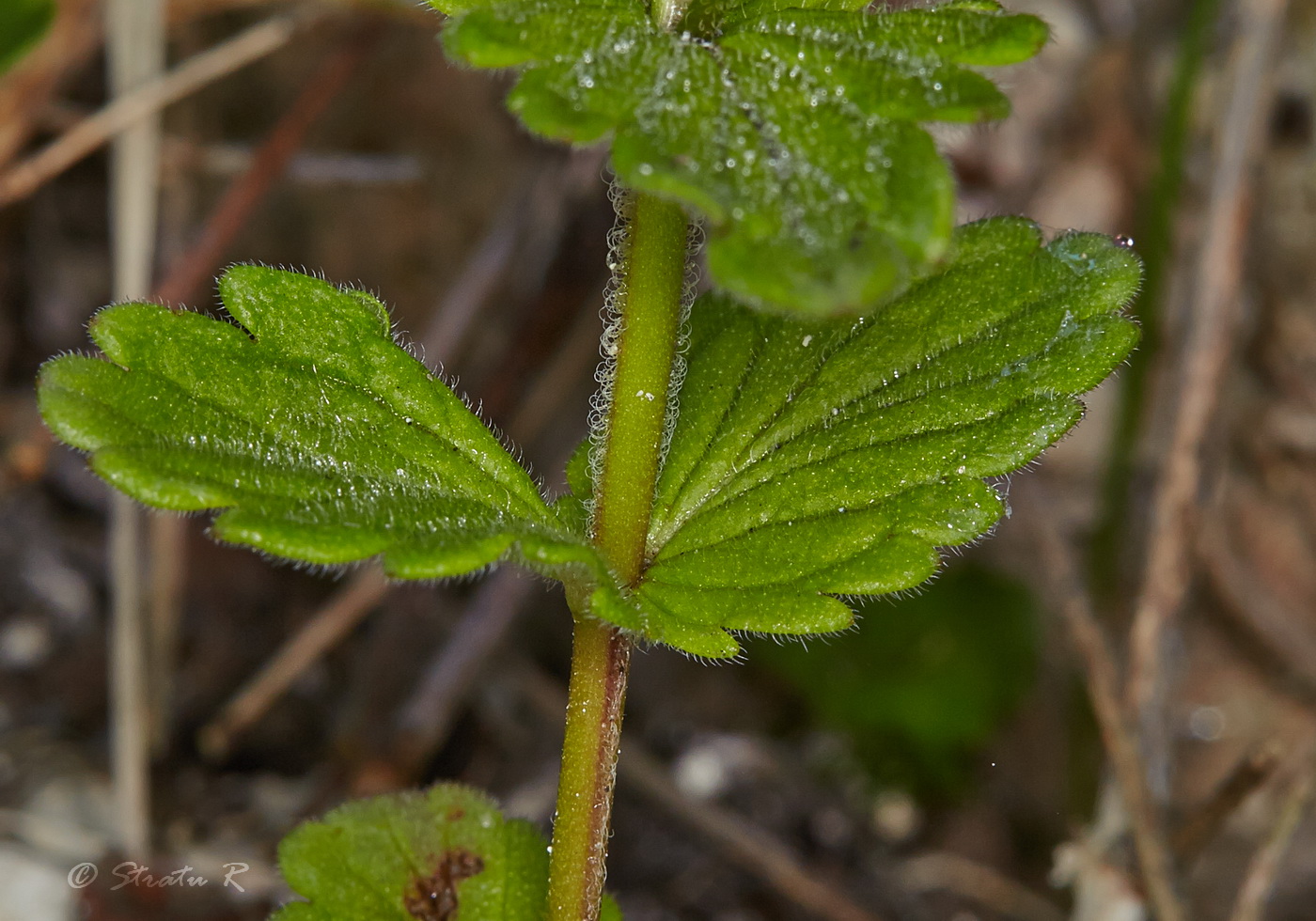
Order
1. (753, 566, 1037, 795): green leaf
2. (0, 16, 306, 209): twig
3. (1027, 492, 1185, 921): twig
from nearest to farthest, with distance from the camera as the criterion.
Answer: (1027, 492, 1185, 921): twig
(0, 16, 306, 209): twig
(753, 566, 1037, 795): green leaf

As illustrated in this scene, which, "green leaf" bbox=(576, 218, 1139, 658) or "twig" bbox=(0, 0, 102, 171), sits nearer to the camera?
"green leaf" bbox=(576, 218, 1139, 658)

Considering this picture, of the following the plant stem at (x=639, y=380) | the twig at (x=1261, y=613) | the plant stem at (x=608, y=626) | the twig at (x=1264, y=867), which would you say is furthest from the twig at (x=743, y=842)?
the plant stem at (x=639, y=380)

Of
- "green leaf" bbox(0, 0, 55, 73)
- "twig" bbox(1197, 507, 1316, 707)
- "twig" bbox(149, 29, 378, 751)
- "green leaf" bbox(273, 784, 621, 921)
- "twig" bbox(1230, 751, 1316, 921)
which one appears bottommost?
"twig" bbox(1230, 751, 1316, 921)

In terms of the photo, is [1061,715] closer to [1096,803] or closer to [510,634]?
[1096,803]

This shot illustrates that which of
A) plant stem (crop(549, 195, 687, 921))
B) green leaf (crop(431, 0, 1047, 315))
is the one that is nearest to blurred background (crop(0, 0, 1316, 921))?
plant stem (crop(549, 195, 687, 921))

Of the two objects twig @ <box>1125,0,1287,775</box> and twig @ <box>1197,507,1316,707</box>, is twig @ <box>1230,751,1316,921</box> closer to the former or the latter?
twig @ <box>1125,0,1287,775</box>

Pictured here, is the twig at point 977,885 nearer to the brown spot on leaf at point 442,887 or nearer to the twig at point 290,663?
the twig at point 290,663
